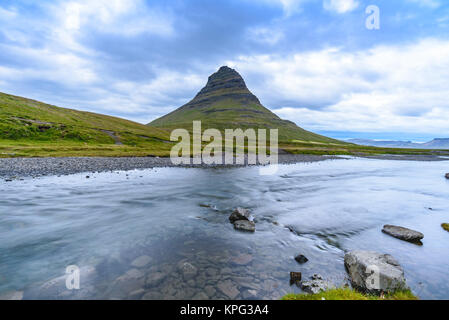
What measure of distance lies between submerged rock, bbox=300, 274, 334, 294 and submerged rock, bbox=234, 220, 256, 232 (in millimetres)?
6738

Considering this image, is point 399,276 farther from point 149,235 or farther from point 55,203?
point 55,203

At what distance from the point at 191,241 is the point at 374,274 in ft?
33.2

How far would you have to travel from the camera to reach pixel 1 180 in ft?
99.9

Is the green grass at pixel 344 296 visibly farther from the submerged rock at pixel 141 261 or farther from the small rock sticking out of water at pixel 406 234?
the small rock sticking out of water at pixel 406 234

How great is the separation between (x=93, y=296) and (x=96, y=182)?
2780 centimetres

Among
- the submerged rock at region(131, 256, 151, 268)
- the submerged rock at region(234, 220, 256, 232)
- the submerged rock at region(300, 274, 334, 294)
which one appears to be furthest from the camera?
the submerged rock at region(234, 220, 256, 232)

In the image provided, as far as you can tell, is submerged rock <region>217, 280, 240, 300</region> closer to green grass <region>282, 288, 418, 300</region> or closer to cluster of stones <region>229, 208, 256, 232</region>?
green grass <region>282, 288, 418, 300</region>

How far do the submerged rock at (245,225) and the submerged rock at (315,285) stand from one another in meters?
6.74

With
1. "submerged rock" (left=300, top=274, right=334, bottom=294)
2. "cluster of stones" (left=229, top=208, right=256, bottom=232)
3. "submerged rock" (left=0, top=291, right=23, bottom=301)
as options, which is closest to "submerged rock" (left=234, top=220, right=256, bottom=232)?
"cluster of stones" (left=229, top=208, right=256, bottom=232)

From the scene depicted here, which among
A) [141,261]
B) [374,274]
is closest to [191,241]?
[141,261]

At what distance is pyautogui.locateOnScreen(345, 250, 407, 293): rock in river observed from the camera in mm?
8531

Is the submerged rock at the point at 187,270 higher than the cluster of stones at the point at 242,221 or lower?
lower

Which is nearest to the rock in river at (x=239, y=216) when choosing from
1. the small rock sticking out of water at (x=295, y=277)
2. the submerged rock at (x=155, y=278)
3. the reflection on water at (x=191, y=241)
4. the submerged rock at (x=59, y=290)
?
the reflection on water at (x=191, y=241)

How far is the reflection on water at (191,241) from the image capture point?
31.5 ft
